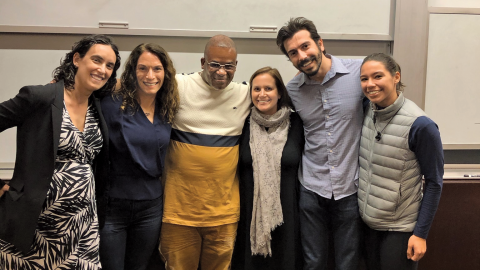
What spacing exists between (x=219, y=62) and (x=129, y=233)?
1048 millimetres

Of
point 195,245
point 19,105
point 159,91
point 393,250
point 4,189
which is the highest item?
point 159,91

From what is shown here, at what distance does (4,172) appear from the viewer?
7.41 ft

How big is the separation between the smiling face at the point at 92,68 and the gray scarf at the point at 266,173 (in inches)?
32.4

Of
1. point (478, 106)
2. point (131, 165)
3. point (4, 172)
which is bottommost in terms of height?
point (4, 172)

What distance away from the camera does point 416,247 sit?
1560 mm

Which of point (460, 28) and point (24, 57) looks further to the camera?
point (460, 28)

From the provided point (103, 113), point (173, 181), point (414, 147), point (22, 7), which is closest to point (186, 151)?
point (173, 181)

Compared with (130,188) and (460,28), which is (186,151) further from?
(460,28)

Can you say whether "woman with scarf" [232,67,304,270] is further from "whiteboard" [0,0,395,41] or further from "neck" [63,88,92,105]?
"neck" [63,88,92,105]

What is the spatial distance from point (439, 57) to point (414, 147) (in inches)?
52.0

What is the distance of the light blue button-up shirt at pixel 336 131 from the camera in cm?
175

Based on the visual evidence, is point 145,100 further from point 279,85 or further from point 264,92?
point 279,85

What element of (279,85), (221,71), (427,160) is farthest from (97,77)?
(427,160)

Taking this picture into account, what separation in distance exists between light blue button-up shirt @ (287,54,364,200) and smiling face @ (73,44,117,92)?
3.56 ft
